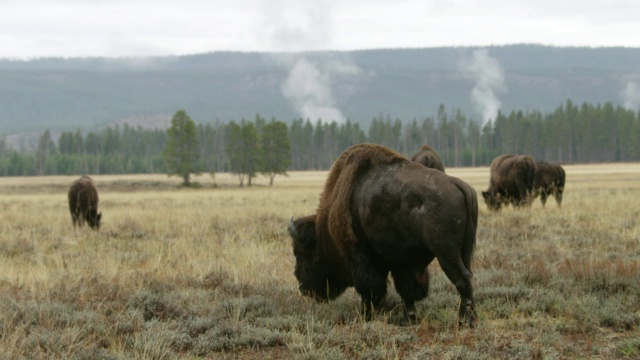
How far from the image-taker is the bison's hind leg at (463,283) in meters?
6.25

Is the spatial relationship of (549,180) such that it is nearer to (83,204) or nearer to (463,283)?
(83,204)

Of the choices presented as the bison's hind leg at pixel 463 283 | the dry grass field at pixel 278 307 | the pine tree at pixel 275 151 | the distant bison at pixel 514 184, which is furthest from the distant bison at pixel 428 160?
the pine tree at pixel 275 151

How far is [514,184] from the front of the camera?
1977 cm

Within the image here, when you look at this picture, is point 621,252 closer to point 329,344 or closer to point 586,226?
point 586,226

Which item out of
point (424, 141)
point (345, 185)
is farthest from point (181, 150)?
point (424, 141)

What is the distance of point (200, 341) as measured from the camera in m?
5.86

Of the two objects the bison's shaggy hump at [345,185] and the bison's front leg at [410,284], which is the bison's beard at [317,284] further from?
the bison's front leg at [410,284]

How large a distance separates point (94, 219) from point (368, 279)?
11.9m

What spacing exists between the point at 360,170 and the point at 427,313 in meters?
1.74

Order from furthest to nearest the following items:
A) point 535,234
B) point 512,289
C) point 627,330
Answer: point 535,234, point 512,289, point 627,330

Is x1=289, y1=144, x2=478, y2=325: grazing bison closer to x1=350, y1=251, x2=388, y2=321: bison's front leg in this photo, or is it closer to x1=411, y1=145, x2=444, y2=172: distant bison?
x1=350, y1=251, x2=388, y2=321: bison's front leg

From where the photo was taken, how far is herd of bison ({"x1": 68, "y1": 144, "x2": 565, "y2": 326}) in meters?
6.28

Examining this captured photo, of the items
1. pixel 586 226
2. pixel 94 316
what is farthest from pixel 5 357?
pixel 586 226

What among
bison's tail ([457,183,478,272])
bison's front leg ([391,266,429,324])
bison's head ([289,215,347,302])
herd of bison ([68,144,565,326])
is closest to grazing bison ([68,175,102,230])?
bison's head ([289,215,347,302])
